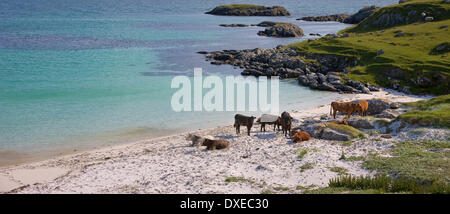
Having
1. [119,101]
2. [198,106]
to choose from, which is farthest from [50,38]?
[198,106]

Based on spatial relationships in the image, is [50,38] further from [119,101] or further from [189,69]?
[119,101]

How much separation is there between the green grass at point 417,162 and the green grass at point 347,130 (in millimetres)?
2843

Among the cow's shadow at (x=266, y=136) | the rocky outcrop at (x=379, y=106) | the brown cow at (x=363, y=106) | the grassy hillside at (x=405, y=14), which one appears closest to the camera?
the cow's shadow at (x=266, y=136)

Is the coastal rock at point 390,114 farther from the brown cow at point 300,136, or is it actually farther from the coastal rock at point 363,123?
the brown cow at point 300,136

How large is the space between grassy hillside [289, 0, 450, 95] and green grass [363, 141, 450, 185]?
940 inches

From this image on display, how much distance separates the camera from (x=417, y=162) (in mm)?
19047

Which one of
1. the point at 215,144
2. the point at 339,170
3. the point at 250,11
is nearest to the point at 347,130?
the point at 339,170

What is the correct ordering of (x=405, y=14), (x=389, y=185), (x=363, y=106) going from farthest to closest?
(x=405, y=14) → (x=363, y=106) → (x=389, y=185)

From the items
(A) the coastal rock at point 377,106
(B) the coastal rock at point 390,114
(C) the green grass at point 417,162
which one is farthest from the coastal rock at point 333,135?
(A) the coastal rock at point 377,106

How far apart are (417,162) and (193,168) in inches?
453

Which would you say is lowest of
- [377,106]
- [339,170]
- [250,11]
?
[339,170]

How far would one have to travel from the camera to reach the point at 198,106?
3984cm

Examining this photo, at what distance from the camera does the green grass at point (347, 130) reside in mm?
25603

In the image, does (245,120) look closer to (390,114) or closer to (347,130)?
(347,130)
